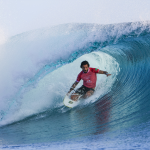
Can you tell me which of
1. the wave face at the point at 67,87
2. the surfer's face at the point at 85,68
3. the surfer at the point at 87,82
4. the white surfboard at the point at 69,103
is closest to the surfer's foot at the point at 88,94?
the surfer at the point at 87,82

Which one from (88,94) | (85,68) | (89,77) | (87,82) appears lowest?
(88,94)

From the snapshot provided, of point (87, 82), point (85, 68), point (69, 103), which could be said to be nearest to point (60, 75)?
point (87, 82)

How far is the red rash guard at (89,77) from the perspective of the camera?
15.0 feet

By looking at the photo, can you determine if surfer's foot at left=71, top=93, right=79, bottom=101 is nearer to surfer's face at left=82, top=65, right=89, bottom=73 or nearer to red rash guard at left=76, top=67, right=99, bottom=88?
red rash guard at left=76, top=67, right=99, bottom=88

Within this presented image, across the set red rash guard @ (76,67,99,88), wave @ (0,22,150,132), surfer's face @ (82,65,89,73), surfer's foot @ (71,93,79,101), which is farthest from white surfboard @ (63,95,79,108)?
surfer's face @ (82,65,89,73)

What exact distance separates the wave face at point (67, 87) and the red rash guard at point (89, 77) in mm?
430

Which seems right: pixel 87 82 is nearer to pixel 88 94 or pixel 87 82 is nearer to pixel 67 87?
pixel 88 94

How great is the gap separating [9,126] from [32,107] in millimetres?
901

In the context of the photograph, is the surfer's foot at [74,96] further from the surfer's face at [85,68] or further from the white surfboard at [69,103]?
the surfer's face at [85,68]

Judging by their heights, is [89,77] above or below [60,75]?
below

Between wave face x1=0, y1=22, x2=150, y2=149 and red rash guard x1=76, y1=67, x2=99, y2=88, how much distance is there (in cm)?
43

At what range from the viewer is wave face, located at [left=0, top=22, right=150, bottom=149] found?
9.26 ft

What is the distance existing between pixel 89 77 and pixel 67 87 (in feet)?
5.18

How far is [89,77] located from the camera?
15.3ft
